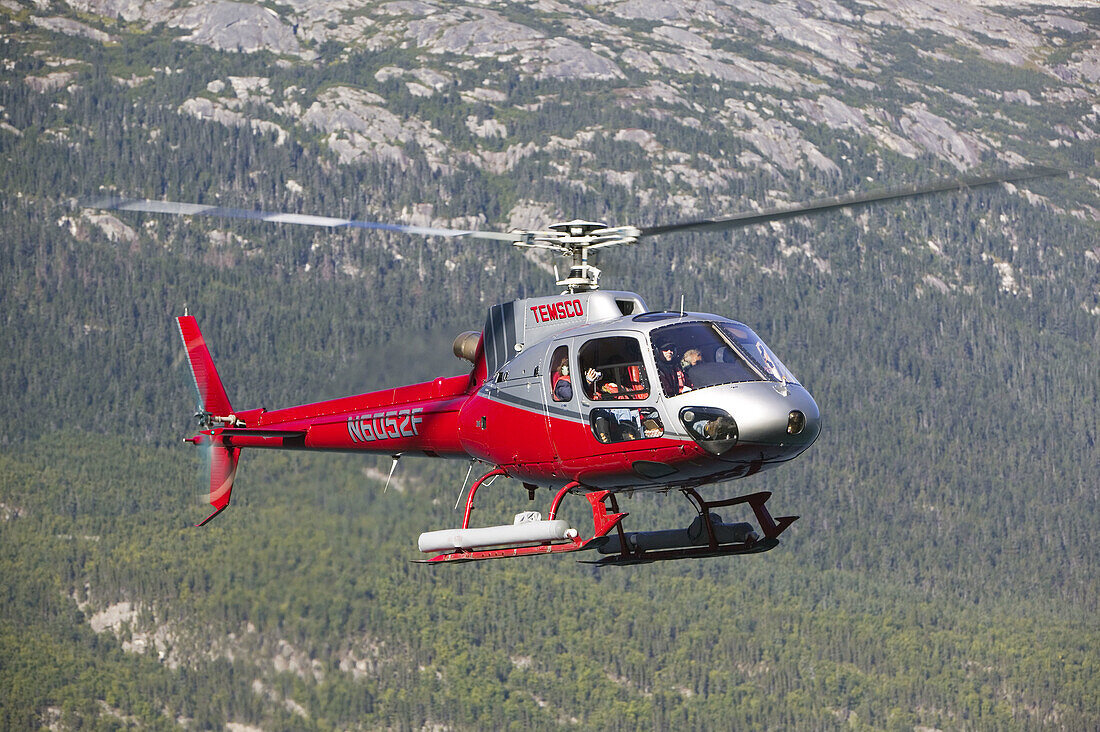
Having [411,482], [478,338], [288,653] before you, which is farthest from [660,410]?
[288,653]

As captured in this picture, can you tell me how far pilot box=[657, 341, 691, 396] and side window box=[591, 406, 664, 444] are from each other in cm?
52

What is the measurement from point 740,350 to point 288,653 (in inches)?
6596

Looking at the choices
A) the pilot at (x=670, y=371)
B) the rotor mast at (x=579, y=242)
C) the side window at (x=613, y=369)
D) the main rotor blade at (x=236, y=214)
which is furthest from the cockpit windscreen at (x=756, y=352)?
the main rotor blade at (x=236, y=214)

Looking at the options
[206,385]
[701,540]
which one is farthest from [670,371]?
[206,385]

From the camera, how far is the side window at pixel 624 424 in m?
31.1

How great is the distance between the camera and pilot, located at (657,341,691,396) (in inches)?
1222

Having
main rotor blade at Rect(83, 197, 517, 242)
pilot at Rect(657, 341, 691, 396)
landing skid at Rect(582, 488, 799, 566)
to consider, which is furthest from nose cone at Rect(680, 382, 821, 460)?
main rotor blade at Rect(83, 197, 517, 242)

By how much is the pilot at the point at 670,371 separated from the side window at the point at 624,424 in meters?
0.52

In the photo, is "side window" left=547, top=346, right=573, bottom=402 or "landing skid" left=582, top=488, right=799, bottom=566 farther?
"landing skid" left=582, top=488, right=799, bottom=566

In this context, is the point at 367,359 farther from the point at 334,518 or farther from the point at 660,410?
the point at 334,518

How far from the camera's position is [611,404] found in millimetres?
31641

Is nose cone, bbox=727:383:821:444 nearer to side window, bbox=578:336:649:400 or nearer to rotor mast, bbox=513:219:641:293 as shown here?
side window, bbox=578:336:649:400

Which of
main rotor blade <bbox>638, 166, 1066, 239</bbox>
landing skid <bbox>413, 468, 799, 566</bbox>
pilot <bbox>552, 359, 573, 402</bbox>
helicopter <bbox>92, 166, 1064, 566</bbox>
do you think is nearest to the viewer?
main rotor blade <bbox>638, 166, 1066, 239</bbox>

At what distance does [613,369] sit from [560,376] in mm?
1194
